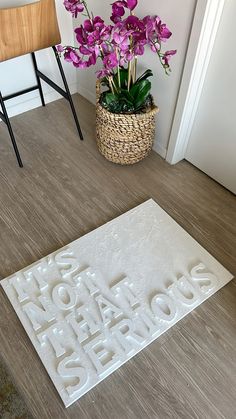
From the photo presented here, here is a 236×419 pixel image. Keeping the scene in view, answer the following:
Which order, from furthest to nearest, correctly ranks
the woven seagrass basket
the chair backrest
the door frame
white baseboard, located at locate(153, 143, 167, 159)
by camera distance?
white baseboard, located at locate(153, 143, 167, 159) < the woven seagrass basket < the chair backrest < the door frame

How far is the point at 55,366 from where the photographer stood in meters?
1.19

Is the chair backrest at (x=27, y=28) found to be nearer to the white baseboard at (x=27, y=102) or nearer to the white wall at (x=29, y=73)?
the white wall at (x=29, y=73)

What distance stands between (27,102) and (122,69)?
728 millimetres

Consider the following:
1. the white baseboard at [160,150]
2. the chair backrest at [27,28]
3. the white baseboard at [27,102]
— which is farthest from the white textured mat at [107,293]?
the white baseboard at [27,102]

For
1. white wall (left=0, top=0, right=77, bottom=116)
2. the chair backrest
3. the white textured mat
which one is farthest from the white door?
white wall (left=0, top=0, right=77, bottom=116)

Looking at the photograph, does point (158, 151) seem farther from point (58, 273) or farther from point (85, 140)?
point (58, 273)

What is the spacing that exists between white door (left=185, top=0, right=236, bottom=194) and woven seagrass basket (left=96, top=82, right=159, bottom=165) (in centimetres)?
24

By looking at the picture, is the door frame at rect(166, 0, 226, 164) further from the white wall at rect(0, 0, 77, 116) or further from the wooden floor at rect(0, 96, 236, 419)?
the white wall at rect(0, 0, 77, 116)

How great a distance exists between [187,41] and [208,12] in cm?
16

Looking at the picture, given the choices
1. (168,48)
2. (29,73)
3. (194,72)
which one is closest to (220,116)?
(194,72)

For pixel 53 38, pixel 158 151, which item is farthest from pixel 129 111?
pixel 53 38

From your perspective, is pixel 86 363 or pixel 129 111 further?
pixel 129 111

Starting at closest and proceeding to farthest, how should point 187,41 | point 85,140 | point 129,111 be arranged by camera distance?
point 187,41
point 129,111
point 85,140

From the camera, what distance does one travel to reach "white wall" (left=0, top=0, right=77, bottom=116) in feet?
6.41
